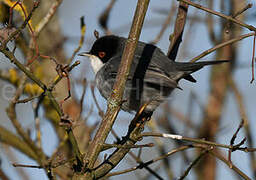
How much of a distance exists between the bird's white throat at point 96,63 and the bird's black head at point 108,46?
41 millimetres

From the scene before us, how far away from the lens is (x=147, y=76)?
4.09 m

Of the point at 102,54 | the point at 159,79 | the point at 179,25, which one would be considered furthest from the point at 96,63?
the point at 179,25

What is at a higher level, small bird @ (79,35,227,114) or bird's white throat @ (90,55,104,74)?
bird's white throat @ (90,55,104,74)

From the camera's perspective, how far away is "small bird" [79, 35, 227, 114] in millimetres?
4016

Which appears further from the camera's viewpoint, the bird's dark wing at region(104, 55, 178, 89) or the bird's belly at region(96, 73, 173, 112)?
the bird's belly at region(96, 73, 173, 112)

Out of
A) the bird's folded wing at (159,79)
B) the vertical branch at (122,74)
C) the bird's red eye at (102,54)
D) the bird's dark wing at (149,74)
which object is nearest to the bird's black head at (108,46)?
the bird's red eye at (102,54)

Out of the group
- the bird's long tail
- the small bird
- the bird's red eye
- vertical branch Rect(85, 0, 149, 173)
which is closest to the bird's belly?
the small bird

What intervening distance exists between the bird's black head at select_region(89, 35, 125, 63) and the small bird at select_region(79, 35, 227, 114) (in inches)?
2.0

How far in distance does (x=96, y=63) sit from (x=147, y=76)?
1017 mm

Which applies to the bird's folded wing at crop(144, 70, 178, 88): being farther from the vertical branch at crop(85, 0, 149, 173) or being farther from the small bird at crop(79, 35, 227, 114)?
the vertical branch at crop(85, 0, 149, 173)

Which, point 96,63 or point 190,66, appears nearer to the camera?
point 190,66

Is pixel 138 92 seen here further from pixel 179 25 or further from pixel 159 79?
pixel 179 25

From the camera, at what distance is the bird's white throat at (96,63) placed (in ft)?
15.8

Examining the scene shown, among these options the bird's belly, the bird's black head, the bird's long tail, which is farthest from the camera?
the bird's black head
